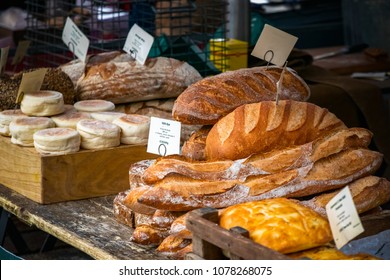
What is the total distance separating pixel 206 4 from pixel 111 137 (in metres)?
1.54

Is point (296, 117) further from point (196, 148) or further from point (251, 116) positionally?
point (196, 148)

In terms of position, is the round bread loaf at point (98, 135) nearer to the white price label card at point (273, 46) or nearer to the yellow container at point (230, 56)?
the white price label card at point (273, 46)

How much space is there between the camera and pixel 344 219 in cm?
193

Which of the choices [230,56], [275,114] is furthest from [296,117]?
[230,56]

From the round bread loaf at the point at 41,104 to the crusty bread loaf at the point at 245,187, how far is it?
94cm

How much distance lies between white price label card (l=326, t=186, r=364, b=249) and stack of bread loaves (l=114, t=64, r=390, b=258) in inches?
15.8

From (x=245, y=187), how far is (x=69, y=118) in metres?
1.05

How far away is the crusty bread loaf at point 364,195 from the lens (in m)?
2.41

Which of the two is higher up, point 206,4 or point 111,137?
point 206,4

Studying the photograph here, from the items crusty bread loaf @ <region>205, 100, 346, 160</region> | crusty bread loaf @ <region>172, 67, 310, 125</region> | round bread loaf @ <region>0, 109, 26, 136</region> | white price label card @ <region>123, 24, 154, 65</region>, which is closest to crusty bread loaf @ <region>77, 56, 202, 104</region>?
white price label card @ <region>123, 24, 154, 65</region>

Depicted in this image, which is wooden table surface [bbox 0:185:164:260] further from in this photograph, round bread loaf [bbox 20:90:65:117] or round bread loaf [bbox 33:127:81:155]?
round bread loaf [bbox 20:90:65:117]
